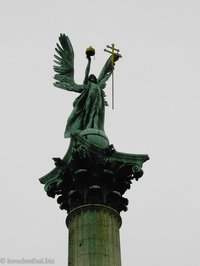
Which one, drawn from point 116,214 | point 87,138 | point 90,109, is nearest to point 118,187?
point 116,214

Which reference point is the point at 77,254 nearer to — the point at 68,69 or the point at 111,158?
the point at 111,158

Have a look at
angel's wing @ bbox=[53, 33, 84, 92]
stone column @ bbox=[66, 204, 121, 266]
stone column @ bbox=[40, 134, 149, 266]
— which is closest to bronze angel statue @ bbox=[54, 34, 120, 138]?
angel's wing @ bbox=[53, 33, 84, 92]

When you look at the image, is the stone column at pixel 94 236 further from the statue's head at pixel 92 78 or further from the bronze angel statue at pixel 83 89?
the statue's head at pixel 92 78

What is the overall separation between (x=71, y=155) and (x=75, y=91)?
5135mm

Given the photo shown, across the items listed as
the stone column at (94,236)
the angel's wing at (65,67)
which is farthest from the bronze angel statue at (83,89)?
the stone column at (94,236)

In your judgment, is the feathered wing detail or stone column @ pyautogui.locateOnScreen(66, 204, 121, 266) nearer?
stone column @ pyautogui.locateOnScreen(66, 204, 121, 266)

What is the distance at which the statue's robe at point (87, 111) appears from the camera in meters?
26.0

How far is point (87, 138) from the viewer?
24500 millimetres

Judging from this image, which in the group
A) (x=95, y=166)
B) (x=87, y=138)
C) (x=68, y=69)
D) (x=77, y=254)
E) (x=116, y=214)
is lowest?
(x=77, y=254)

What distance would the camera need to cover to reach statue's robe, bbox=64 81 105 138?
1024 inches

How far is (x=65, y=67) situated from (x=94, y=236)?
397 inches

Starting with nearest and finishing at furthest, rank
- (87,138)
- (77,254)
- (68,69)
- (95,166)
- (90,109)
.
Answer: (77,254), (95,166), (87,138), (90,109), (68,69)

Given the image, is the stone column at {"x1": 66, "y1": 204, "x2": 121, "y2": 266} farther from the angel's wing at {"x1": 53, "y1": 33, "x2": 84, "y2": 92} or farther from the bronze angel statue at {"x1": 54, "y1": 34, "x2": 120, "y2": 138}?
the angel's wing at {"x1": 53, "y1": 33, "x2": 84, "y2": 92}

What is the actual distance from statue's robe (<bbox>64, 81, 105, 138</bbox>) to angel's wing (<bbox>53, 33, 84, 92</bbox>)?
0.58 metres
